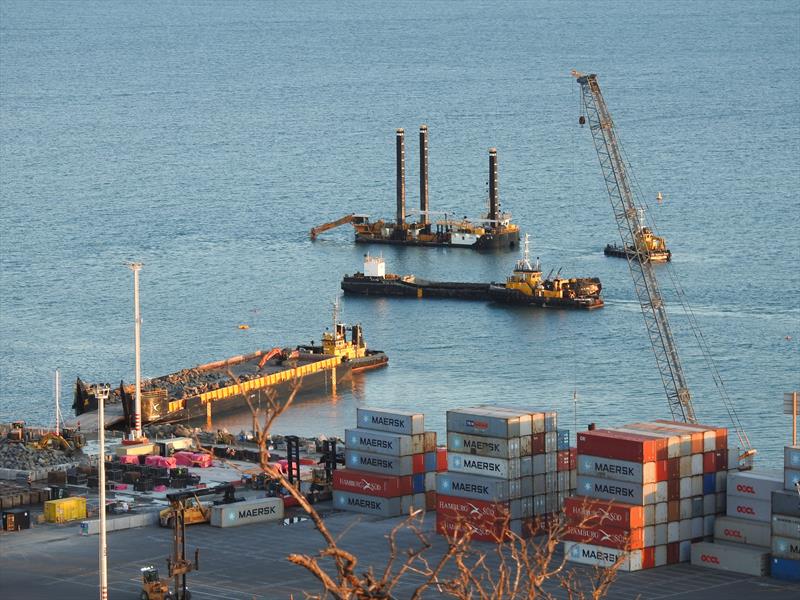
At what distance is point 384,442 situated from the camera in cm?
7444

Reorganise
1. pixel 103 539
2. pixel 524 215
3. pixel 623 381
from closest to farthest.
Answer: pixel 103 539 < pixel 623 381 < pixel 524 215

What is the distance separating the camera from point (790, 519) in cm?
6438

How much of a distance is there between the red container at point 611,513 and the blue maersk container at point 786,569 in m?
4.14

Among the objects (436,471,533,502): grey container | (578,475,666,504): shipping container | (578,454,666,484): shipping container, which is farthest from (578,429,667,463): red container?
(436,471,533,502): grey container

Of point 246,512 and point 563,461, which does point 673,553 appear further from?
point 246,512

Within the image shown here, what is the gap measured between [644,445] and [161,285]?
82382 millimetres

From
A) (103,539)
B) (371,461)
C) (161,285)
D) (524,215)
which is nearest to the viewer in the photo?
(103,539)

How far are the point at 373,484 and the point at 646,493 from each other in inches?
492

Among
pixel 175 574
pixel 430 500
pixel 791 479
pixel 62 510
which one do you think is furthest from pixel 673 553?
pixel 62 510

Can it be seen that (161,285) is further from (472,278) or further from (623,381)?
(623,381)

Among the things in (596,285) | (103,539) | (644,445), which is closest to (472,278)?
(596,285)

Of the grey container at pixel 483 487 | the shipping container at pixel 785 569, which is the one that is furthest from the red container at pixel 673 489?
the grey container at pixel 483 487

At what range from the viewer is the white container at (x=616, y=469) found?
65.1 metres

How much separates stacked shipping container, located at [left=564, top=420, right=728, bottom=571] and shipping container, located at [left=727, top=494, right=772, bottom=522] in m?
0.54
